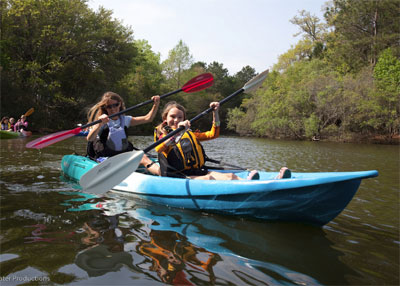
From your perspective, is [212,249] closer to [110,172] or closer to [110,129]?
[110,172]

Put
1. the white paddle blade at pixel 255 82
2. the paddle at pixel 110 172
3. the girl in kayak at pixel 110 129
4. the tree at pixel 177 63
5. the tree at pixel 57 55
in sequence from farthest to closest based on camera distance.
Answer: the tree at pixel 177 63, the tree at pixel 57 55, the white paddle blade at pixel 255 82, the girl in kayak at pixel 110 129, the paddle at pixel 110 172

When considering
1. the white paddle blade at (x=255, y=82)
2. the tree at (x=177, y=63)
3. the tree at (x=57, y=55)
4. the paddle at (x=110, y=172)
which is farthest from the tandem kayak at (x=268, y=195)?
the tree at (x=177, y=63)

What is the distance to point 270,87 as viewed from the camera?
90.8ft

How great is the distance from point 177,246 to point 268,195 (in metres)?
0.90

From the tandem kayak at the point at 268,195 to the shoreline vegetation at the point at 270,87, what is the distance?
1803cm

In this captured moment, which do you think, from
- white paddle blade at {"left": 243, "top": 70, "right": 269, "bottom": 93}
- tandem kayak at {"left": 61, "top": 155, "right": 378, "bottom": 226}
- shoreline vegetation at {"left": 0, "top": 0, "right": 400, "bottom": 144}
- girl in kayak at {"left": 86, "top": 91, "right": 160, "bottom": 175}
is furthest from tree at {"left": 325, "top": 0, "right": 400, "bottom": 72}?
tandem kayak at {"left": 61, "top": 155, "right": 378, "bottom": 226}

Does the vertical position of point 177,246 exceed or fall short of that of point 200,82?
it falls short

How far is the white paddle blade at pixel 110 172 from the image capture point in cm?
327

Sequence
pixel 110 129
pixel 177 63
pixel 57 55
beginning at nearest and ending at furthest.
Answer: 1. pixel 110 129
2. pixel 57 55
3. pixel 177 63

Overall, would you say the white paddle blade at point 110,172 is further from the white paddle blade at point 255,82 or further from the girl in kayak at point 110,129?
the white paddle blade at point 255,82

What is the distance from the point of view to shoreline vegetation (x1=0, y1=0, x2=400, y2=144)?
18.9 meters

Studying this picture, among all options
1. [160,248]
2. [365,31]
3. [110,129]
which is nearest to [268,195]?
[160,248]

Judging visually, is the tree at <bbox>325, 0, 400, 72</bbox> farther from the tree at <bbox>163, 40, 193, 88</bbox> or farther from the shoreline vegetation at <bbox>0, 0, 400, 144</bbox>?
the tree at <bbox>163, 40, 193, 88</bbox>

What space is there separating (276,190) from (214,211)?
2.46ft
